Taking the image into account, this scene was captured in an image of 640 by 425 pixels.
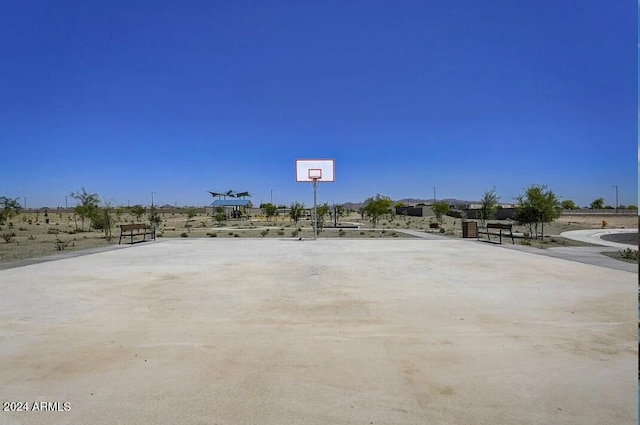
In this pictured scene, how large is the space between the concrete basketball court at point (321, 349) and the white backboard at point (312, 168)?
15.4 metres

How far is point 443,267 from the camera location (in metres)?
10.4

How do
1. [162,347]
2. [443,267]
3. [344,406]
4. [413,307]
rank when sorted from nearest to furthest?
[344,406] → [162,347] → [413,307] → [443,267]

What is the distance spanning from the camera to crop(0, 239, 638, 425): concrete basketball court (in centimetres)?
317

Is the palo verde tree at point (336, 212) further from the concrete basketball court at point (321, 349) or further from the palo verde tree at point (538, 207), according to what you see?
the concrete basketball court at point (321, 349)

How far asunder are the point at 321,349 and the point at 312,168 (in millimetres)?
19951

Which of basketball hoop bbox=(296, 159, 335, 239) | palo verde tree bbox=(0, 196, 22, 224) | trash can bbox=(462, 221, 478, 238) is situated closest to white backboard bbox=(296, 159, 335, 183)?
basketball hoop bbox=(296, 159, 335, 239)

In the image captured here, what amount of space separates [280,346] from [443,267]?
23.0 feet

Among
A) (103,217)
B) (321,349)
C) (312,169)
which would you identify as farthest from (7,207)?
(321,349)

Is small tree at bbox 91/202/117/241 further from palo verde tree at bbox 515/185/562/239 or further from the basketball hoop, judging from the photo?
palo verde tree at bbox 515/185/562/239

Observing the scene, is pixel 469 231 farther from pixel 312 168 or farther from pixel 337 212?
pixel 337 212

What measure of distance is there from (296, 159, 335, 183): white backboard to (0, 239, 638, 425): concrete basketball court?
15423mm

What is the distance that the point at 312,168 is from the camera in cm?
2392

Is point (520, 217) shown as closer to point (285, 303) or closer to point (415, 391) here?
point (285, 303)

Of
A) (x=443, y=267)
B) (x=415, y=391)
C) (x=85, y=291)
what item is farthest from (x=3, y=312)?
(x=443, y=267)
